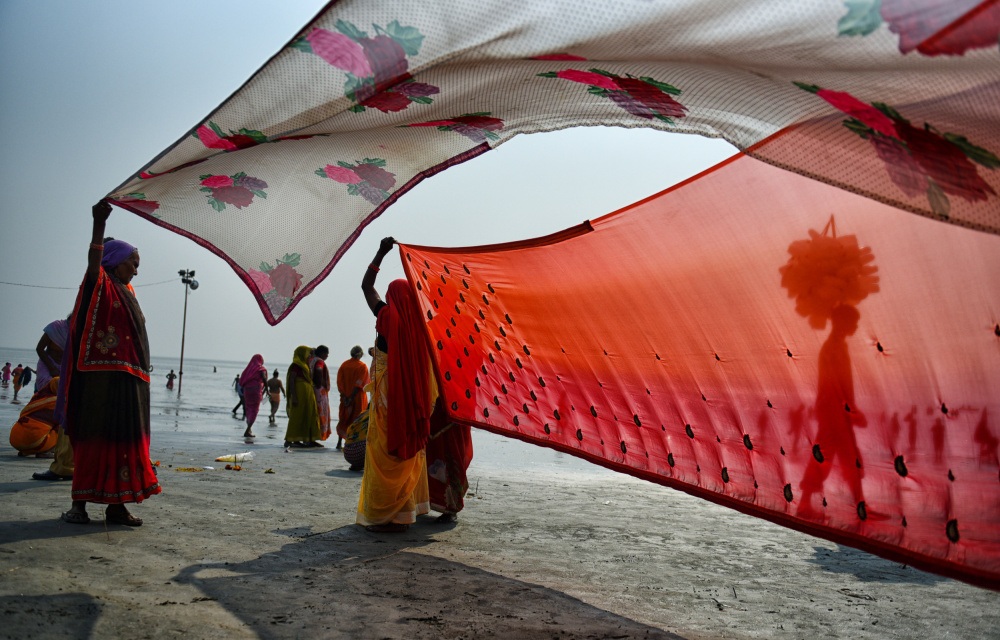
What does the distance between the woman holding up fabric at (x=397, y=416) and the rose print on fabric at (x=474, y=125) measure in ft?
7.07

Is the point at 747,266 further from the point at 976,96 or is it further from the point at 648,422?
the point at 976,96

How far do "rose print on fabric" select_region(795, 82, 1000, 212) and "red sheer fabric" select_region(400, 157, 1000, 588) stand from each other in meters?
0.70

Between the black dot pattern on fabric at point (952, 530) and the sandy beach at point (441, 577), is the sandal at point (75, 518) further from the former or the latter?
the black dot pattern on fabric at point (952, 530)

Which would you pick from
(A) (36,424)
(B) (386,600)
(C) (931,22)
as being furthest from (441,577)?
(A) (36,424)

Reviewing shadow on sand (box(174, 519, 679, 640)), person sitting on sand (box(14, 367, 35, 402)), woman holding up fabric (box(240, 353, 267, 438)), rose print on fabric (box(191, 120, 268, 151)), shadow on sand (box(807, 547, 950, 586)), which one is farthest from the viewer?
person sitting on sand (box(14, 367, 35, 402))

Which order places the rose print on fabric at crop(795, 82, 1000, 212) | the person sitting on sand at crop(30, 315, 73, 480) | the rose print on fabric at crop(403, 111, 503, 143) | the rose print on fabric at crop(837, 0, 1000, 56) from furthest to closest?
the person sitting on sand at crop(30, 315, 73, 480), the rose print on fabric at crop(403, 111, 503, 143), the rose print on fabric at crop(795, 82, 1000, 212), the rose print on fabric at crop(837, 0, 1000, 56)

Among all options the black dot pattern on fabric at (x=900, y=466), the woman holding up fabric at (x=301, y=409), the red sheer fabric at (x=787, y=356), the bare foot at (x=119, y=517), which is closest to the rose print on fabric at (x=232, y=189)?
the red sheer fabric at (x=787, y=356)

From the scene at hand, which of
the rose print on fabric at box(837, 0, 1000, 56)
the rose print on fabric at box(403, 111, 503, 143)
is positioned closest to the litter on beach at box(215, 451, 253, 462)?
the rose print on fabric at box(403, 111, 503, 143)

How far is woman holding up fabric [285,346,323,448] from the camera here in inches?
478

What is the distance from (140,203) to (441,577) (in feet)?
8.21

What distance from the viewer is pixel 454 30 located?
79.8 inches

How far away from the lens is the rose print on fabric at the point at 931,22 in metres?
1.50

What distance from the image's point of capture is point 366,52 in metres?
2.11

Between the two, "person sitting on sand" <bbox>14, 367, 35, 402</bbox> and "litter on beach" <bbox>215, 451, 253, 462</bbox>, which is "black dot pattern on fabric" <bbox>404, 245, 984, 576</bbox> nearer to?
"litter on beach" <bbox>215, 451, 253, 462</bbox>
